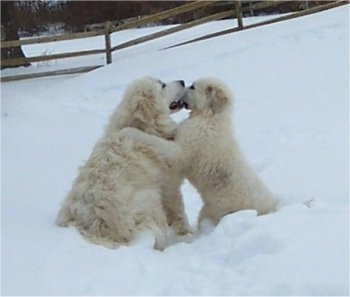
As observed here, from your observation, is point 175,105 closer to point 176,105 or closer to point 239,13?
point 176,105

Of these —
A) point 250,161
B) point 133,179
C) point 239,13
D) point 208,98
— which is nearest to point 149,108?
point 208,98

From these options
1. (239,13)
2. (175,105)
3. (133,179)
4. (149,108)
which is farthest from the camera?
(239,13)

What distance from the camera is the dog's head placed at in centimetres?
589

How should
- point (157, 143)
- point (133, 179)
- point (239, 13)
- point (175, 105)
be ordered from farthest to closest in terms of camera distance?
point (239, 13) < point (175, 105) < point (157, 143) < point (133, 179)

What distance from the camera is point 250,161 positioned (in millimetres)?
7906

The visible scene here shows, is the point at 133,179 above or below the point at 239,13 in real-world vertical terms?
below

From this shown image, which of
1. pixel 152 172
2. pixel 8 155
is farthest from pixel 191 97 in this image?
Answer: pixel 8 155

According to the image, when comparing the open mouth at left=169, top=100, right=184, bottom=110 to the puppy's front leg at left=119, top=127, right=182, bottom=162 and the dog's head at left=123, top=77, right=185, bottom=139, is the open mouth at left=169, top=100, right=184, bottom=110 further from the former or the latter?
the puppy's front leg at left=119, top=127, right=182, bottom=162

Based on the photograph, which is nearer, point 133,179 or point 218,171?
point 133,179

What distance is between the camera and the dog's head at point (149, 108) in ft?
19.3

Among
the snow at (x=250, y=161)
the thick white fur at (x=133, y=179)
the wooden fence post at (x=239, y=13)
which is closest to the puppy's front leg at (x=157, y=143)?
the thick white fur at (x=133, y=179)

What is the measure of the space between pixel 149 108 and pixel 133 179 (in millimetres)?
657

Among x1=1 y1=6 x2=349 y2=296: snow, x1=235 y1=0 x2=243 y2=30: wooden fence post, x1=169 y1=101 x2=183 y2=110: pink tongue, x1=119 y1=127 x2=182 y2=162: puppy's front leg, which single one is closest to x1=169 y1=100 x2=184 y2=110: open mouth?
x1=169 y1=101 x2=183 y2=110: pink tongue

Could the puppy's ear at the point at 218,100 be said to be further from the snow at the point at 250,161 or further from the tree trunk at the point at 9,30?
the tree trunk at the point at 9,30
